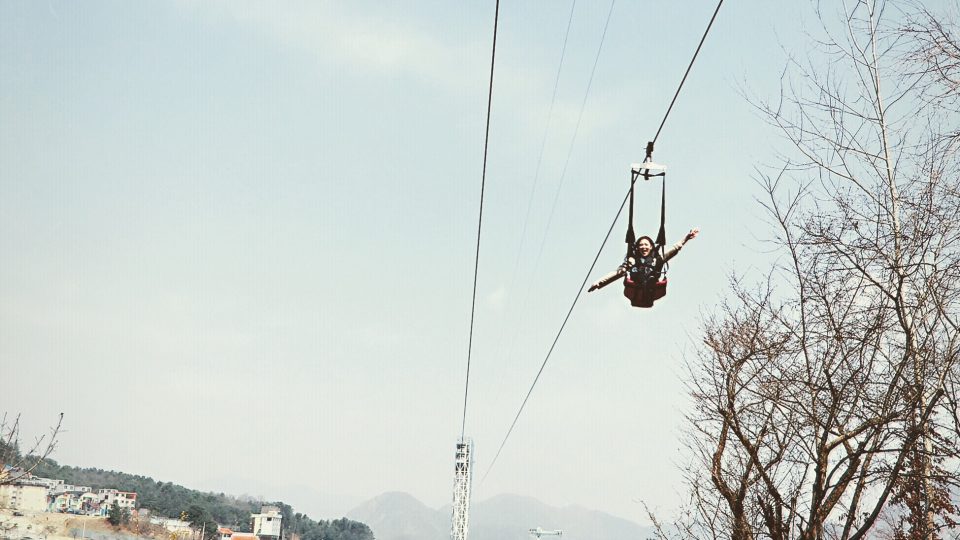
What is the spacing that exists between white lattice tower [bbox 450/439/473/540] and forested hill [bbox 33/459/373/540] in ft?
165

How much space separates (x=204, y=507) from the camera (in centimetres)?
12162

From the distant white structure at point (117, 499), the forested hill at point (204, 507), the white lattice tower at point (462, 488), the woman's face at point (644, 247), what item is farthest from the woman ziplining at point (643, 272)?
the distant white structure at point (117, 499)

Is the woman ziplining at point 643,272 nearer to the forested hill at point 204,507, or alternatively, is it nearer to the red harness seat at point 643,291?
the red harness seat at point 643,291

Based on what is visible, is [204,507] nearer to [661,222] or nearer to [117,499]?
[117,499]

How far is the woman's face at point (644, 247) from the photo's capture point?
8633 mm

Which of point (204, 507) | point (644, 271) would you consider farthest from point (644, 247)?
point (204, 507)

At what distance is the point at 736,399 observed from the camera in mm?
11633

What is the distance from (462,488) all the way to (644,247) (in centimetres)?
5981

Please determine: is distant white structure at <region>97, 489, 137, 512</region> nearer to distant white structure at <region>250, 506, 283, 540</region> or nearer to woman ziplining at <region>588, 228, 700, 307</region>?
distant white structure at <region>250, 506, 283, 540</region>

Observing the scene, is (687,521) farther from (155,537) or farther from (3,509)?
(155,537)

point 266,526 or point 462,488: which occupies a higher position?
point 462,488

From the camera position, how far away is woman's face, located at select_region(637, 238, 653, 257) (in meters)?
8.63

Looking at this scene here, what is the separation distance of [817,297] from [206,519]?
11815 cm

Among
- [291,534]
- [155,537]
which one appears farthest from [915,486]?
[291,534]
